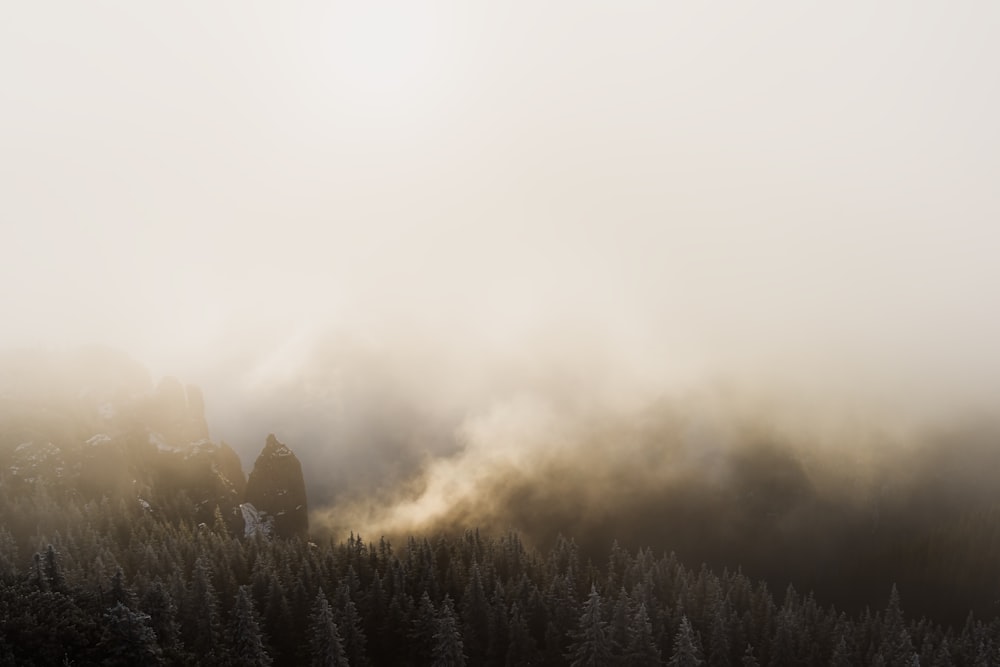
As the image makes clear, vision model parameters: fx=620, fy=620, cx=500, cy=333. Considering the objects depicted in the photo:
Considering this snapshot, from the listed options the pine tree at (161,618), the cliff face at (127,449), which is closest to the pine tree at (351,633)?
the pine tree at (161,618)

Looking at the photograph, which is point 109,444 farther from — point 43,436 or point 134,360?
point 134,360

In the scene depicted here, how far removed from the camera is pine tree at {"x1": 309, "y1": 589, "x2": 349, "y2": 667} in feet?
243

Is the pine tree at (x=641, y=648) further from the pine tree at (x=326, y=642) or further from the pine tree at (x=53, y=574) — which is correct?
the pine tree at (x=53, y=574)

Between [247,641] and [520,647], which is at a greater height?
[247,641]

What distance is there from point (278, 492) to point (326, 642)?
379 feet

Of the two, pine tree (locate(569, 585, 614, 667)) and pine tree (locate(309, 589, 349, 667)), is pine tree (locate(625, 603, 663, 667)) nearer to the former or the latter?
pine tree (locate(569, 585, 614, 667))

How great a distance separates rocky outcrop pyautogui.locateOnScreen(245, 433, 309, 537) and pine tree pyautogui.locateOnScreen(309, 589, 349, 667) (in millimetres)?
110638

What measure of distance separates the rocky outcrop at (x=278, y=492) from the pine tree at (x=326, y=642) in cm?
11064

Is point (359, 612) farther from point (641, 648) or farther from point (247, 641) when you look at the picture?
point (641, 648)

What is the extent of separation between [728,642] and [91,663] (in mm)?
83764

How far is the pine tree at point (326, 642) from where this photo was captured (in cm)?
7419

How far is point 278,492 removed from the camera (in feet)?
597

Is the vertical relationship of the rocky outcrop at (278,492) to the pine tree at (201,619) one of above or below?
above

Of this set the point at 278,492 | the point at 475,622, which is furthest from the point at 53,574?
the point at 278,492
